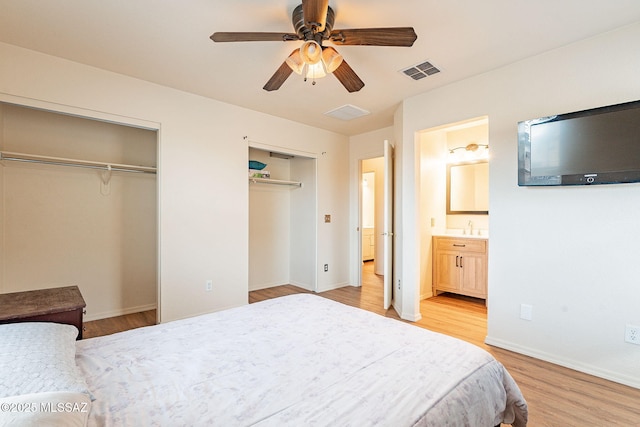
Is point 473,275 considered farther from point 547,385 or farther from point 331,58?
point 331,58

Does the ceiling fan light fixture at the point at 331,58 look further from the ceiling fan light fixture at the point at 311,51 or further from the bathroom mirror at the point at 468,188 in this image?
the bathroom mirror at the point at 468,188

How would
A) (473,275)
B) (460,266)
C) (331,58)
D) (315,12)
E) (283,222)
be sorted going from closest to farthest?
(315,12), (331,58), (473,275), (460,266), (283,222)

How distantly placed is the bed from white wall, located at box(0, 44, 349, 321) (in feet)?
5.69

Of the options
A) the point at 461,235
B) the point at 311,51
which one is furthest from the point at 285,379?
the point at 461,235

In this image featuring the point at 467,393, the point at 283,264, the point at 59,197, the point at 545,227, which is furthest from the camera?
the point at 283,264

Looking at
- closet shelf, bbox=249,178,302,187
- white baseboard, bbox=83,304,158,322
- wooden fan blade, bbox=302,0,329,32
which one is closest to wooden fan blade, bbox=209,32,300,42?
wooden fan blade, bbox=302,0,329,32

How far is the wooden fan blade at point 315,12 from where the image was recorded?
1582mm

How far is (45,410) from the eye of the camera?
747mm

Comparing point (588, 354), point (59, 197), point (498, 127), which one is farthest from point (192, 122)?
point (588, 354)

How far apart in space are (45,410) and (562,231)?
3.14 metres

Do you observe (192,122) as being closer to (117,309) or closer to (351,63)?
(351,63)

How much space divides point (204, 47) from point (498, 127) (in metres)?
2.65

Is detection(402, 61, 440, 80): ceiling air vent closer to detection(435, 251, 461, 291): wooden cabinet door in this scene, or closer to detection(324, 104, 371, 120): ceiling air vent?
detection(324, 104, 371, 120): ceiling air vent

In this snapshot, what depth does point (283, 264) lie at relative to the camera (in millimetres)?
5078
